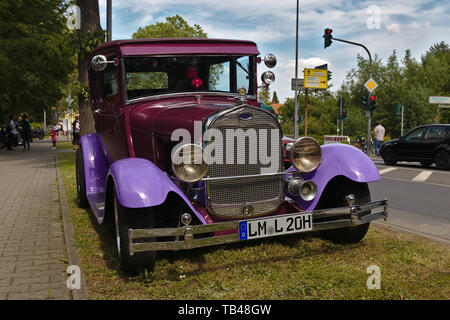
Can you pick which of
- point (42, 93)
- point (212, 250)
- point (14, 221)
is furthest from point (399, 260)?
point (42, 93)

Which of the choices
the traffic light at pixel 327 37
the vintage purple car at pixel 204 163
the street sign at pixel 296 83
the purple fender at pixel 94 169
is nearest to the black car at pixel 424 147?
the street sign at pixel 296 83

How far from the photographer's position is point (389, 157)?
15.7 metres

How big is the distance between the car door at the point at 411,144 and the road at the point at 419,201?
218 centimetres

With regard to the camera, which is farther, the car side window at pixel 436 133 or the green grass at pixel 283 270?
the car side window at pixel 436 133

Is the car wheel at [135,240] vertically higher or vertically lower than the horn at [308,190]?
lower

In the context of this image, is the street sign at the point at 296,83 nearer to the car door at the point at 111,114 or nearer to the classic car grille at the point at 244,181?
the car door at the point at 111,114

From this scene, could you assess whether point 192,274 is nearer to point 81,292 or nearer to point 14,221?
point 81,292

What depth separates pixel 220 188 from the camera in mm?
3973

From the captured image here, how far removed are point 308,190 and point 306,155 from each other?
35cm

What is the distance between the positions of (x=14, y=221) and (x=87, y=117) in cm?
675

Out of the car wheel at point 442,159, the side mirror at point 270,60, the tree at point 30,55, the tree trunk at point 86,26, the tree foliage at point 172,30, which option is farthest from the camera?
the tree foliage at point 172,30

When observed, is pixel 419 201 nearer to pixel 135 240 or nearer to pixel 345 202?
pixel 345 202

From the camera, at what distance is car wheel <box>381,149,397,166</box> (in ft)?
51.2

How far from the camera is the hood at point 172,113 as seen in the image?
4.28 meters
